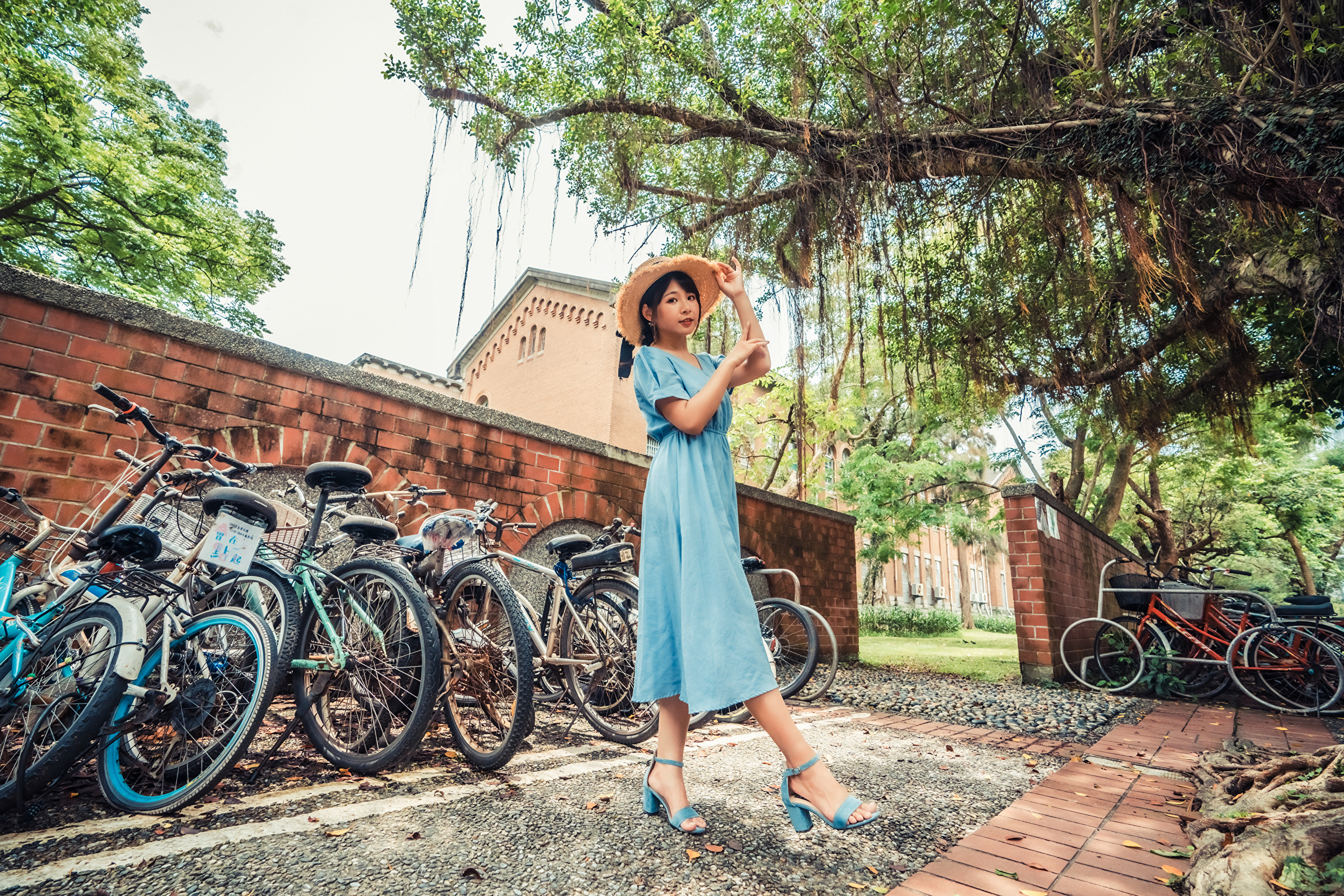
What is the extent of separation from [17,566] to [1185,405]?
38.3ft

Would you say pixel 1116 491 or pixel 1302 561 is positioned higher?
pixel 1116 491

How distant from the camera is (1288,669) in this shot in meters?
5.08

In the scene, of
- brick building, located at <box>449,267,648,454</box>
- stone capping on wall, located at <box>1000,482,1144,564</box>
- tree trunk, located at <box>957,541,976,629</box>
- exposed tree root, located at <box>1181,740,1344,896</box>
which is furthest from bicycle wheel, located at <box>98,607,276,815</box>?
tree trunk, located at <box>957,541,976,629</box>

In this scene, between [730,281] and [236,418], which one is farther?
[236,418]

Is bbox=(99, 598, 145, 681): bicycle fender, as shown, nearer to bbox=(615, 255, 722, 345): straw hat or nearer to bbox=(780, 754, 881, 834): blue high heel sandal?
bbox=(615, 255, 722, 345): straw hat

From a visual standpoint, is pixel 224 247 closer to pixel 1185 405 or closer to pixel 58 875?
pixel 58 875

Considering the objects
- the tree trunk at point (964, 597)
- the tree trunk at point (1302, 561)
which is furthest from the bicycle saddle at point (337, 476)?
the tree trunk at point (964, 597)

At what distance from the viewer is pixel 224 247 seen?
14.3m

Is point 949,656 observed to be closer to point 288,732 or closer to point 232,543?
point 288,732

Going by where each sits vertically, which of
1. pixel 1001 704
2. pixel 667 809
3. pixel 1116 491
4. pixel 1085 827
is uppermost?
pixel 1116 491

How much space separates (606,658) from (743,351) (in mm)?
1954

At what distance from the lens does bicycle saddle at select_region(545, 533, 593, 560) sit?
10.9 ft

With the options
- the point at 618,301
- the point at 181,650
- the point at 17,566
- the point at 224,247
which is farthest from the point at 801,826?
the point at 224,247

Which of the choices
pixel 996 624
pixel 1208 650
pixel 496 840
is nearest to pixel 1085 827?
pixel 496 840
